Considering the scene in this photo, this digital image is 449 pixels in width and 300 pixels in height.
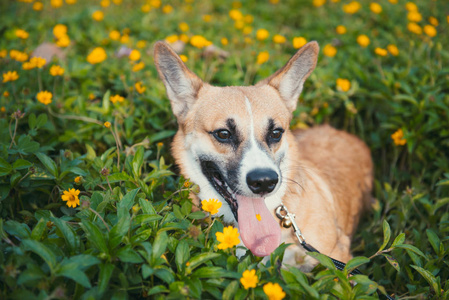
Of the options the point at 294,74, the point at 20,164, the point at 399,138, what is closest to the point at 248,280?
the point at 20,164

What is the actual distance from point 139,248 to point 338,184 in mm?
2418

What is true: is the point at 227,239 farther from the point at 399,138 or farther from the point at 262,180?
the point at 399,138

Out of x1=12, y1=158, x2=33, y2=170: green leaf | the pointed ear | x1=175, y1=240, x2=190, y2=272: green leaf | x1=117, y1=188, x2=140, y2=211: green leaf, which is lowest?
x1=175, y1=240, x2=190, y2=272: green leaf

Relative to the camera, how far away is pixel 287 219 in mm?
2660

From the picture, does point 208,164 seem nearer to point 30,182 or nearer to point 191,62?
point 30,182

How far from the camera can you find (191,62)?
4.48 metres

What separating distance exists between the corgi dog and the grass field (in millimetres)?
341

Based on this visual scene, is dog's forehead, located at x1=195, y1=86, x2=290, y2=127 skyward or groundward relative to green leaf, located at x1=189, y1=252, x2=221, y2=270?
skyward

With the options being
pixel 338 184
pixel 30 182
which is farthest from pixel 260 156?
pixel 30 182

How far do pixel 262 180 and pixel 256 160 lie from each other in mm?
184

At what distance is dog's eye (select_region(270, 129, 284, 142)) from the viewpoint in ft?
9.06

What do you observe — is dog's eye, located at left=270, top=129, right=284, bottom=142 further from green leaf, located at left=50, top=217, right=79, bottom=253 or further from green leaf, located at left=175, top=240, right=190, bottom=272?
green leaf, located at left=50, top=217, right=79, bottom=253

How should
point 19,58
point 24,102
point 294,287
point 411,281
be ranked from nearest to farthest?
1. point 294,287
2. point 411,281
3. point 24,102
4. point 19,58

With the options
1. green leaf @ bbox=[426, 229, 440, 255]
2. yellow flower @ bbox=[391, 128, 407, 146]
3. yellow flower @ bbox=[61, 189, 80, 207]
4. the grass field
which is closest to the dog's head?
the grass field
